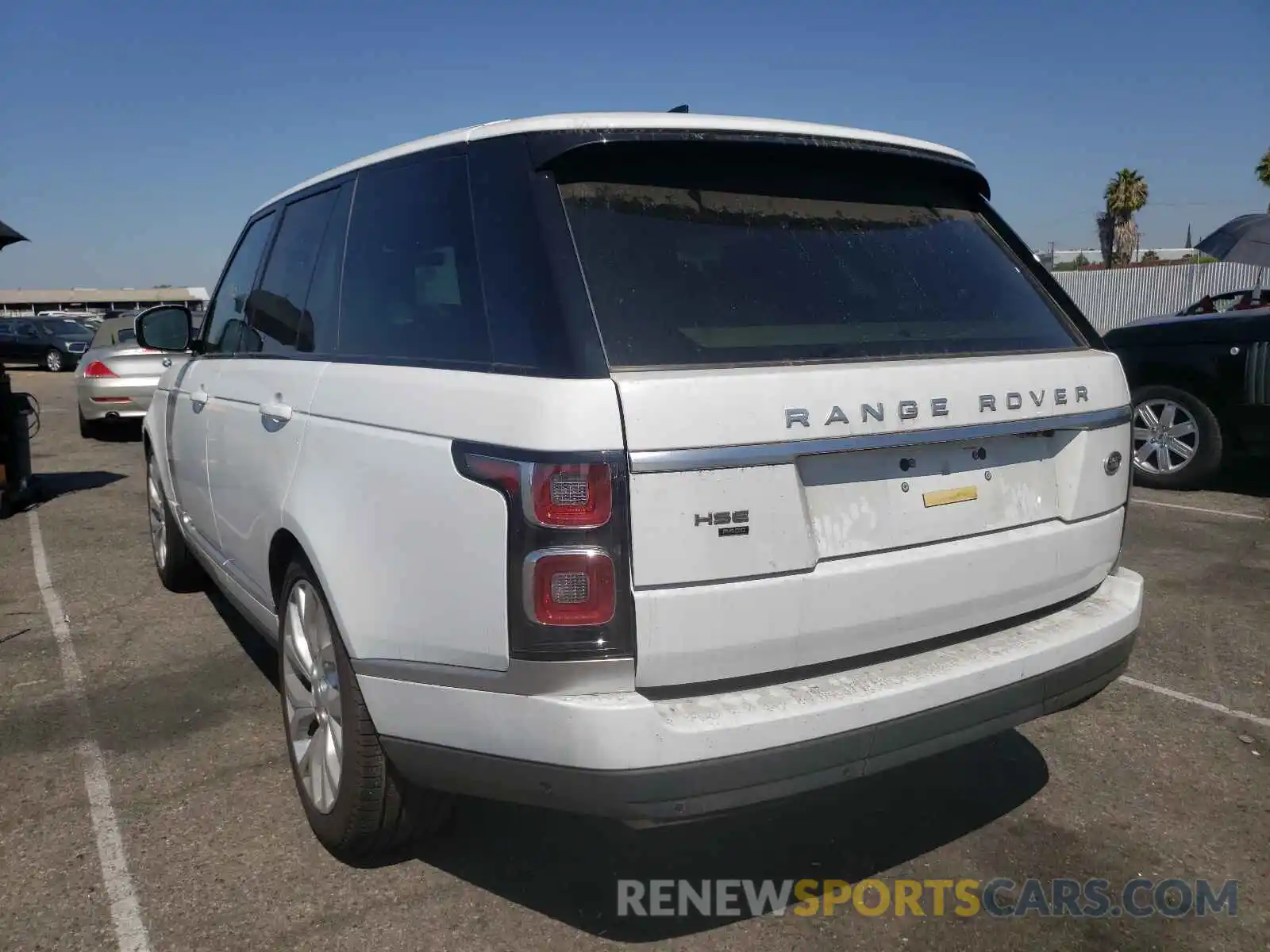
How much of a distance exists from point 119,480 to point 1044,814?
908 centimetres

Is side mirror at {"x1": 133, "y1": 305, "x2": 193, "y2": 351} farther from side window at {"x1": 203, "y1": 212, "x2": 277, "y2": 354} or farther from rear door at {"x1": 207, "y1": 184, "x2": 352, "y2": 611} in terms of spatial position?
rear door at {"x1": 207, "y1": 184, "x2": 352, "y2": 611}

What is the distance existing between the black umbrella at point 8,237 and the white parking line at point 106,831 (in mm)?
4463

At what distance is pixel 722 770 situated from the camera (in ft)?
7.11

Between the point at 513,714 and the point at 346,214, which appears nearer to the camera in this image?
the point at 513,714

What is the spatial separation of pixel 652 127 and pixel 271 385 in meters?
1.60

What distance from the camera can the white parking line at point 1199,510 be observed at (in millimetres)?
7324

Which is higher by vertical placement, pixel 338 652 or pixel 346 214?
pixel 346 214

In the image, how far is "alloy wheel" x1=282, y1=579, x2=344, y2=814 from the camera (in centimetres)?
286

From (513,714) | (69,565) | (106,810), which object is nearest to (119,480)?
(69,565)

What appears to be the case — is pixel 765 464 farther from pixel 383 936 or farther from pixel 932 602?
pixel 383 936

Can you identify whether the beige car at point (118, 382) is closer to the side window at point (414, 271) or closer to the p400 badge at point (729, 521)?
the side window at point (414, 271)

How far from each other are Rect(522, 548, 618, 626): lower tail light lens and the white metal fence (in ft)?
79.0

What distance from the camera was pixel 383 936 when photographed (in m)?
2.62

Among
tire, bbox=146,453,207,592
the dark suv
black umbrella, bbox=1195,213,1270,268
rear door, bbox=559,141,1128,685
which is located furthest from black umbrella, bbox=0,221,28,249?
the dark suv
